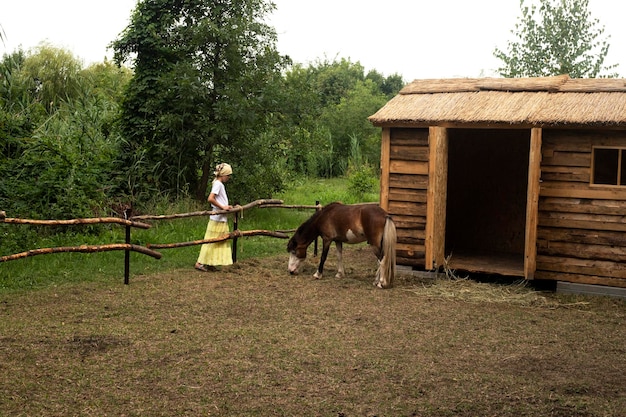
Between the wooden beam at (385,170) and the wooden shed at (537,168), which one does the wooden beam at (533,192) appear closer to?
the wooden shed at (537,168)

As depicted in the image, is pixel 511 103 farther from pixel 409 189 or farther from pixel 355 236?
pixel 355 236

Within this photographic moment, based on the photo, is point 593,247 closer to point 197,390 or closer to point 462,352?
point 462,352

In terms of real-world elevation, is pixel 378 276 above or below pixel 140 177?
below

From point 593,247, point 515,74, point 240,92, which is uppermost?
point 515,74

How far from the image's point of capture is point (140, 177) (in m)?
15.9

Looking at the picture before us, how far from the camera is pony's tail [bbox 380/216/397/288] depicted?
1023 centimetres

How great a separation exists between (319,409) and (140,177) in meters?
11.1

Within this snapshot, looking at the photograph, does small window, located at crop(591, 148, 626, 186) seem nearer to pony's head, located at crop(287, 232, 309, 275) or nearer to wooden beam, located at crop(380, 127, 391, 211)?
wooden beam, located at crop(380, 127, 391, 211)

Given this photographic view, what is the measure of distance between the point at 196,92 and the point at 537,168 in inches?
310

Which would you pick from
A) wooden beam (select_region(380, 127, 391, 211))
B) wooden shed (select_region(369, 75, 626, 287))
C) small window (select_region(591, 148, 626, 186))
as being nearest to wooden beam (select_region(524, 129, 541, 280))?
wooden shed (select_region(369, 75, 626, 287))

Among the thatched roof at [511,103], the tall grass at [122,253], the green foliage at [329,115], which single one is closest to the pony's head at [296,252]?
the tall grass at [122,253]

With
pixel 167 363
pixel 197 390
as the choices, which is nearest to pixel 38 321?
pixel 167 363

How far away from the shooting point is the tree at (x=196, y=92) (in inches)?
621

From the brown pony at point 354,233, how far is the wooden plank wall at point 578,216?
2.20 meters
